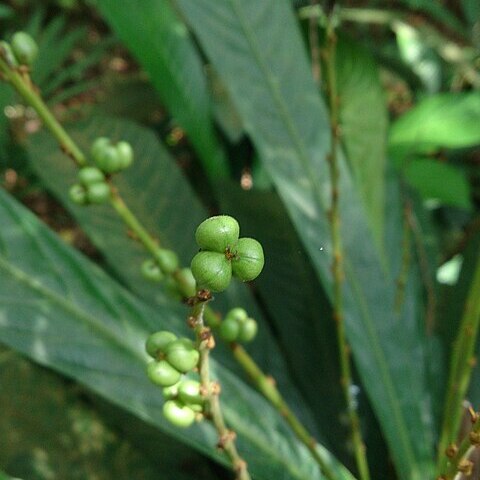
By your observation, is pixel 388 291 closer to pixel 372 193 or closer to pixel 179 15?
pixel 372 193

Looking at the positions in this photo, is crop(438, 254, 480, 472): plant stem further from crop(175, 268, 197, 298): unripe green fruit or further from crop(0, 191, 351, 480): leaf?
crop(175, 268, 197, 298): unripe green fruit

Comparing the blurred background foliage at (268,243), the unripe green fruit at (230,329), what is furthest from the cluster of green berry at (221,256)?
the blurred background foliage at (268,243)

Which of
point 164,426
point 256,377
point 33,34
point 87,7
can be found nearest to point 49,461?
point 164,426

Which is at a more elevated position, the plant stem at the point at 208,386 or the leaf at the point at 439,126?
the plant stem at the point at 208,386

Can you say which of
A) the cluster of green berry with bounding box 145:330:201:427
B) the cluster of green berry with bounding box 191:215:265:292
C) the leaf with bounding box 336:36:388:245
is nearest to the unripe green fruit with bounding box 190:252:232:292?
the cluster of green berry with bounding box 191:215:265:292

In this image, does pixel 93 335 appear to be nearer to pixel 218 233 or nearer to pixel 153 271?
pixel 153 271

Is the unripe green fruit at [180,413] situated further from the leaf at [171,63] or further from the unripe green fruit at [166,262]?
the leaf at [171,63]
